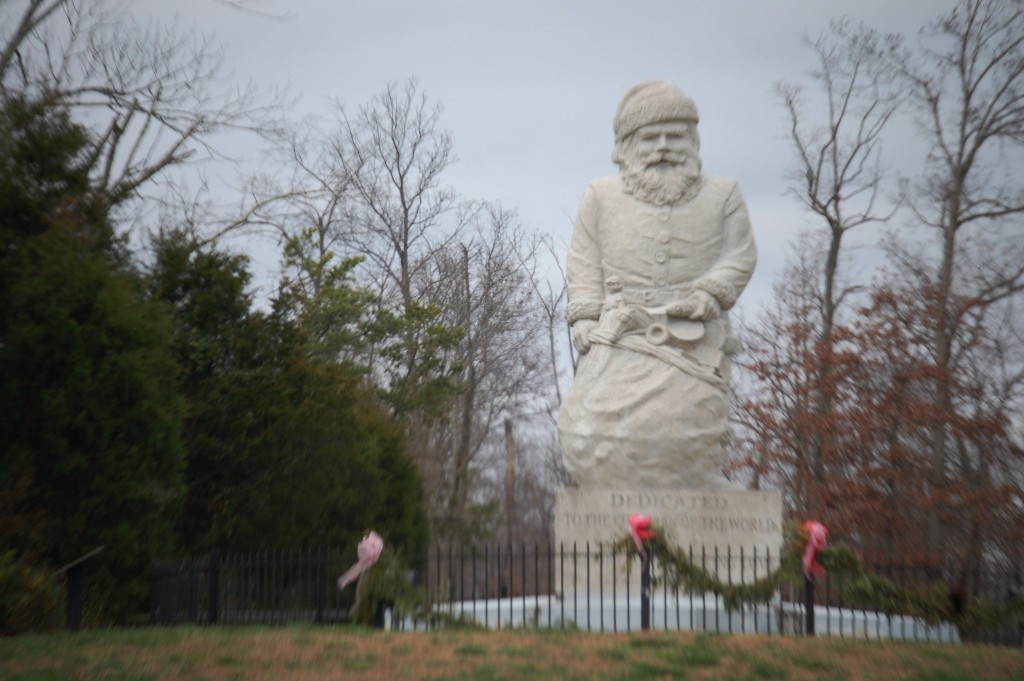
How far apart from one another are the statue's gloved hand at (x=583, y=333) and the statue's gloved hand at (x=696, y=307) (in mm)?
827

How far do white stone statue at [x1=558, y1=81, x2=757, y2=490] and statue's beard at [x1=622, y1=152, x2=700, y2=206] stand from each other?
1cm

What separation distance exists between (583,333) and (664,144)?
6.86 ft

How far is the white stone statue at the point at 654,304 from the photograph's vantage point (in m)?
13.8

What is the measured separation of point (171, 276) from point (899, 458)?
12.8 m

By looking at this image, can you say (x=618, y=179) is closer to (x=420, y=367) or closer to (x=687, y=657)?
(x=687, y=657)

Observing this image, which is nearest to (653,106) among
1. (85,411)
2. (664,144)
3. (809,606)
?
(664,144)

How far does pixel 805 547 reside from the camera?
11.5 metres

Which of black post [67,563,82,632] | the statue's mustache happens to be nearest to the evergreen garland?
the statue's mustache

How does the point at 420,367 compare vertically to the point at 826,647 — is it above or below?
above

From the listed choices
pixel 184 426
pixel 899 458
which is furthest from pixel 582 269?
pixel 899 458

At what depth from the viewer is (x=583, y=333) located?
47.5 ft

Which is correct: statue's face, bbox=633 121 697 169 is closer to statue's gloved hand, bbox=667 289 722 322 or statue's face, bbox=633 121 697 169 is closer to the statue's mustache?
the statue's mustache

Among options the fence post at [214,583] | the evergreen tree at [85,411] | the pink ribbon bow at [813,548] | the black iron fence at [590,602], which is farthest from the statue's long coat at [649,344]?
the evergreen tree at [85,411]

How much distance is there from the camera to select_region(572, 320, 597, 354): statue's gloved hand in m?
14.4
